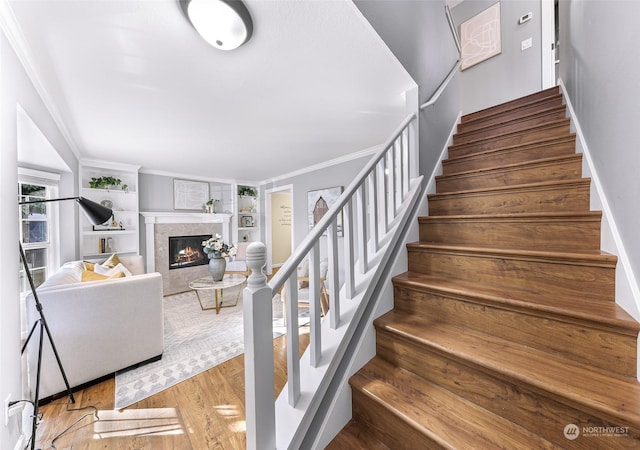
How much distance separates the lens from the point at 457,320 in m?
1.22

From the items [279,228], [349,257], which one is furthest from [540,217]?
[279,228]

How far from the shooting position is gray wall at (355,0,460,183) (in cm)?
156

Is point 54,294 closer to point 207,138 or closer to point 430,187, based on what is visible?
point 207,138

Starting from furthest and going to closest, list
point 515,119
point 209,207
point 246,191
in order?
point 246,191 < point 209,207 < point 515,119

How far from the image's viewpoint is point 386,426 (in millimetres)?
992

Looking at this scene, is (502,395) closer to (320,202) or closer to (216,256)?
(216,256)

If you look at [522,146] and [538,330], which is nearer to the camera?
[538,330]

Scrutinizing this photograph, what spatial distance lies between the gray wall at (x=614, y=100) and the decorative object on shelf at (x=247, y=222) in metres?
5.66

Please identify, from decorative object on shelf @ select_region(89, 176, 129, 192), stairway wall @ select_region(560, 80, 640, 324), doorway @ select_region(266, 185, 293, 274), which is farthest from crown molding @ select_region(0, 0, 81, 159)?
doorway @ select_region(266, 185, 293, 274)

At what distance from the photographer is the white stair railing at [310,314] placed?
2.75ft

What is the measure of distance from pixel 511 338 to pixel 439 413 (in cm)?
46

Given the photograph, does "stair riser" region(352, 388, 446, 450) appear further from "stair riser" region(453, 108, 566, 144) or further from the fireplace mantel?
the fireplace mantel

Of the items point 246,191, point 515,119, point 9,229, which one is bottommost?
point 9,229

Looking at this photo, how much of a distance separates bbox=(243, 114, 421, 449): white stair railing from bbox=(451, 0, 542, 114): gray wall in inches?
109
